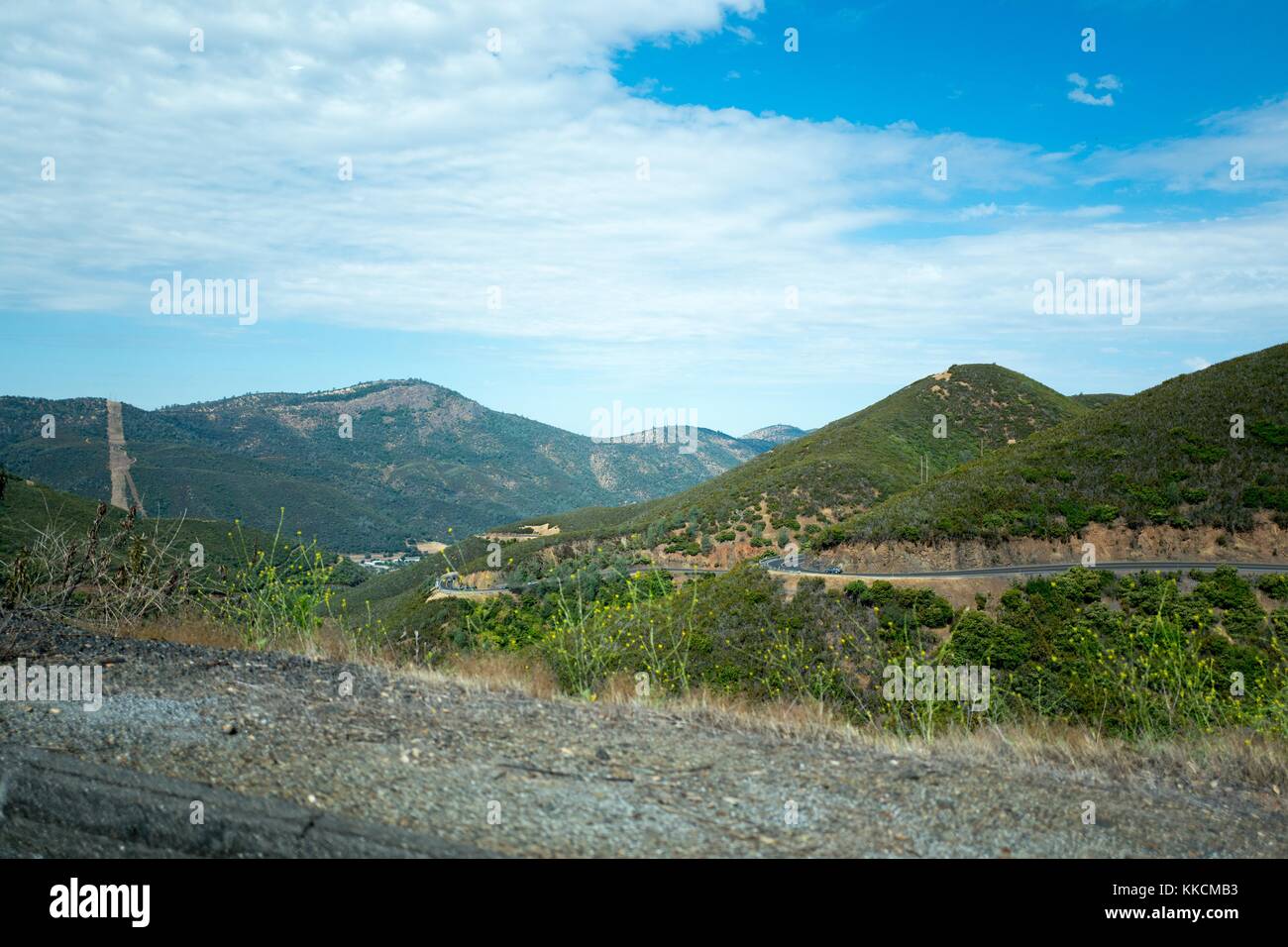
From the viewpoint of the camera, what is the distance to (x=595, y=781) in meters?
3.95

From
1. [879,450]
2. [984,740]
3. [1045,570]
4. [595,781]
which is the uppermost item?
[879,450]

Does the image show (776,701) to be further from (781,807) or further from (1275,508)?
(1275,508)

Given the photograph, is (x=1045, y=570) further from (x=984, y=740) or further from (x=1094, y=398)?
(x=1094, y=398)

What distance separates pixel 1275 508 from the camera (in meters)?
31.3

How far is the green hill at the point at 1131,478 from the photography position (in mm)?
33094

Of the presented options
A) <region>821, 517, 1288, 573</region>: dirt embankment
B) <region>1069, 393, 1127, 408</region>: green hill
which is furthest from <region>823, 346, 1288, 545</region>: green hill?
<region>1069, 393, 1127, 408</region>: green hill

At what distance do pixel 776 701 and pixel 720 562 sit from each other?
4673cm
